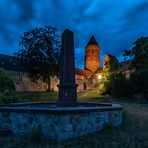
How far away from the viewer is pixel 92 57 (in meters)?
64.2

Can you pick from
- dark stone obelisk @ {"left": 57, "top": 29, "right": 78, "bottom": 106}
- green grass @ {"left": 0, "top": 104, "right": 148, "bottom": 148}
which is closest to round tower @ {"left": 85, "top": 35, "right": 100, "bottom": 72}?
dark stone obelisk @ {"left": 57, "top": 29, "right": 78, "bottom": 106}

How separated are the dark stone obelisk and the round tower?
55168 millimetres

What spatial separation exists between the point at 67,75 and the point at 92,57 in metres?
56.3

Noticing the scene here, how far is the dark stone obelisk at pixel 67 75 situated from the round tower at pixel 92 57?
181 feet

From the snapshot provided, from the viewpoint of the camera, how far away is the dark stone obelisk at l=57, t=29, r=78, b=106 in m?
8.37

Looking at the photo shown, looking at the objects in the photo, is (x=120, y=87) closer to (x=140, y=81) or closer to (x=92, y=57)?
(x=140, y=81)

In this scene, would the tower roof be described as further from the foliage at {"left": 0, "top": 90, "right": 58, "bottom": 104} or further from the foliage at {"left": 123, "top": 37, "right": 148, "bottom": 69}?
the foliage at {"left": 0, "top": 90, "right": 58, "bottom": 104}

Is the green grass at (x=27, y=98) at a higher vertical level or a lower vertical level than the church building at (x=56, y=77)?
lower

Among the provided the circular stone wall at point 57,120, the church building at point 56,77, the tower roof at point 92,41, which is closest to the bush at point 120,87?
the church building at point 56,77

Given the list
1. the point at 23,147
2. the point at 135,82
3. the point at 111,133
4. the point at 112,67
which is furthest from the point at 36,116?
the point at 112,67

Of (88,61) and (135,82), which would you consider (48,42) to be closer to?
(135,82)

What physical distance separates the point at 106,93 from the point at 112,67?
5.15 metres

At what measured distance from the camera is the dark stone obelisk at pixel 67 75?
837 cm

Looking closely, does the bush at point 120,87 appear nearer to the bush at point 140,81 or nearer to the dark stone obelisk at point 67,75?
the bush at point 140,81
